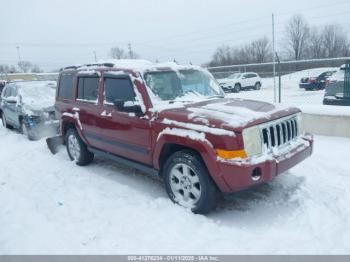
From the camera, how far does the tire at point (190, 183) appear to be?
4.00m

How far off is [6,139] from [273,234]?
28.6 feet

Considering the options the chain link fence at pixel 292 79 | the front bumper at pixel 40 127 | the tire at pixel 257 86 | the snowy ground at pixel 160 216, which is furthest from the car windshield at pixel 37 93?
the tire at pixel 257 86

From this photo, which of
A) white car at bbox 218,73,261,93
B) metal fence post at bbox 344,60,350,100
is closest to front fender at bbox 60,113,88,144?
metal fence post at bbox 344,60,350,100

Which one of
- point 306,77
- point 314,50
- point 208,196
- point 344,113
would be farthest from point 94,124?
point 314,50

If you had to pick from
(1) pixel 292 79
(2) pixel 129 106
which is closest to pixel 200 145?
(2) pixel 129 106

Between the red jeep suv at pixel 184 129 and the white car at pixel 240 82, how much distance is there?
65.0 ft

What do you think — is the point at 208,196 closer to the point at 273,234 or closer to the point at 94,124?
the point at 273,234

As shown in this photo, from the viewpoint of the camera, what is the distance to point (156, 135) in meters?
4.47

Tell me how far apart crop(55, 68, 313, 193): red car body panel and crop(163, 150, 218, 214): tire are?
0.13m

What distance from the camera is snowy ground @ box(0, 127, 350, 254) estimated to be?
11.6 feet

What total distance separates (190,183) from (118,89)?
1.94m

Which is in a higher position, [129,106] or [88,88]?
[88,88]

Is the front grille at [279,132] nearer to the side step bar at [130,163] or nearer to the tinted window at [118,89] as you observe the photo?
the side step bar at [130,163]

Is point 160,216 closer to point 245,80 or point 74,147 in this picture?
point 74,147
